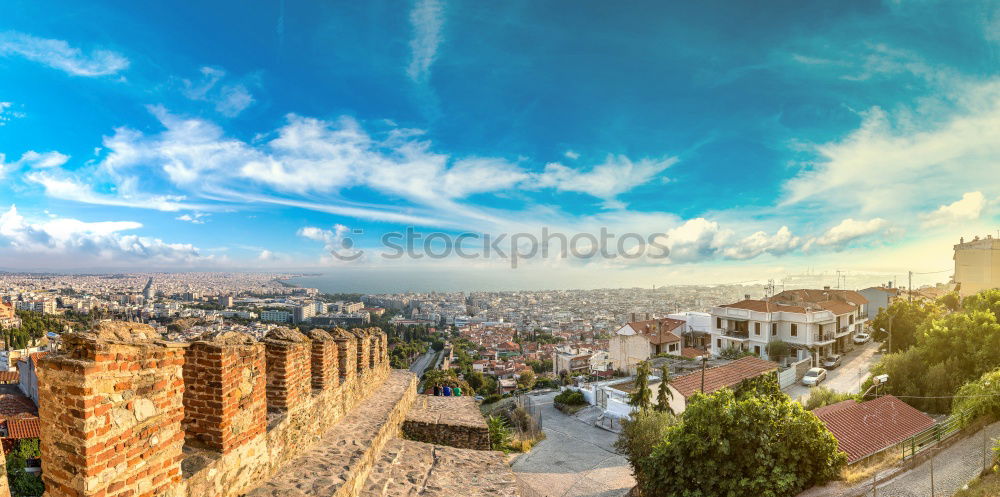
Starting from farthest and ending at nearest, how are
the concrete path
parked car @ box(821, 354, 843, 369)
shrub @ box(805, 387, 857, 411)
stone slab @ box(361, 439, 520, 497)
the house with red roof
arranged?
the house with red roof, parked car @ box(821, 354, 843, 369), shrub @ box(805, 387, 857, 411), the concrete path, stone slab @ box(361, 439, 520, 497)

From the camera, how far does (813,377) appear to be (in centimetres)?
2633

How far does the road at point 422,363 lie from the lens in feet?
125

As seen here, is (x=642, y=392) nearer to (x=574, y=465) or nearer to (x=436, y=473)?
(x=574, y=465)

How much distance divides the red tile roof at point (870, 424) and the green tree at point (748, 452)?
9.24 feet

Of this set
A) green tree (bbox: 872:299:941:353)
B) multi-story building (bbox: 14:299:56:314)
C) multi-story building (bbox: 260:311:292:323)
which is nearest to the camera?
green tree (bbox: 872:299:941:353)

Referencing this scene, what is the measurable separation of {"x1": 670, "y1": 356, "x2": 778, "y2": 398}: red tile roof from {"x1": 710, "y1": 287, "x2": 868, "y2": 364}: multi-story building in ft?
33.7

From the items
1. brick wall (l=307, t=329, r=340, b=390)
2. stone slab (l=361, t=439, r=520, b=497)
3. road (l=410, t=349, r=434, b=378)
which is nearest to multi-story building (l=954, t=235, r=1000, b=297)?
road (l=410, t=349, r=434, b=378)

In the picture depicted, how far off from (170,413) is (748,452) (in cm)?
951

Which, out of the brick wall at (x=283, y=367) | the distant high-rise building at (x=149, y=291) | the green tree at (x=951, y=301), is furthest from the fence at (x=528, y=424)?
the green tree at (x=951, y=301)

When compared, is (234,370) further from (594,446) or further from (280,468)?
(594,446)

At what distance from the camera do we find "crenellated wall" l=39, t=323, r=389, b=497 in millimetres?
2703

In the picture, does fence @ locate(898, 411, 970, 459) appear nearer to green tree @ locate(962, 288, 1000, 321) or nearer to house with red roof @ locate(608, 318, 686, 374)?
green tree @ locate(962, 288, 1000, 321)

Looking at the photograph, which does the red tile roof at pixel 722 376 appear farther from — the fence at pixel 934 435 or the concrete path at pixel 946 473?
the concrete path at pixel 946 473

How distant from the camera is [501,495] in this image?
19.5 feet
